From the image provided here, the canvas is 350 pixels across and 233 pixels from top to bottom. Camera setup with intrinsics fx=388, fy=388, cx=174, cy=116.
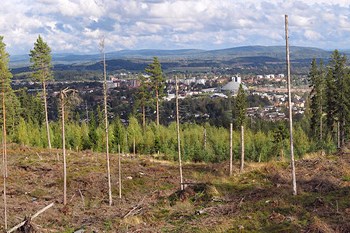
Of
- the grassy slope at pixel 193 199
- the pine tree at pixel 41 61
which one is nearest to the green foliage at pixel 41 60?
the pine tree at pixel 41 61

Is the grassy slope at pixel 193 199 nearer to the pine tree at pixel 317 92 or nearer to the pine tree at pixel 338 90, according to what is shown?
the pine tree at pixel 338 90

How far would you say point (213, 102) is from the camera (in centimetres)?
9612

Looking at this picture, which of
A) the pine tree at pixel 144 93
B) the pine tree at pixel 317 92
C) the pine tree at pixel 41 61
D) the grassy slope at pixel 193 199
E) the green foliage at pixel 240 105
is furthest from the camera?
the green foliage at pixel 240 105

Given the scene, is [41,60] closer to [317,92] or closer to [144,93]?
[144,93]

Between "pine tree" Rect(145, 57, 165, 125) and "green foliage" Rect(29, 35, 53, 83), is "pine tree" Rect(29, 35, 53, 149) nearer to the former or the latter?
"green foliage" Rect(29, 35, 53, 83)

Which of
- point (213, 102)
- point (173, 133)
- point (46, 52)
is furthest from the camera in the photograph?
point (213, 102)

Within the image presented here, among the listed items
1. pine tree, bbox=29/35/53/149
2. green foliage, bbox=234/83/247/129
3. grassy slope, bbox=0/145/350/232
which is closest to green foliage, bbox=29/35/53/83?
pine tree, bbox=29/35/53/149

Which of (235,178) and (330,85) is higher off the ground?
(330,85)

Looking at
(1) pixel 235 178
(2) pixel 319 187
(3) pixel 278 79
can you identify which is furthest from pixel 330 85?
(3) pixel 278 79

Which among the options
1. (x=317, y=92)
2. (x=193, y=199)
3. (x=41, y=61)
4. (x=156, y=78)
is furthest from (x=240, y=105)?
(x=193, y=199)

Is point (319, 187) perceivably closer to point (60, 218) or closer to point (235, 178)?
point (235, 178)

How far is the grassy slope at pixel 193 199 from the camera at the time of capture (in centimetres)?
1432

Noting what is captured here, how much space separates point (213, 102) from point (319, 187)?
77.9 meters

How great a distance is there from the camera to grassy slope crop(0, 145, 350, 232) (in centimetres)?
1432
